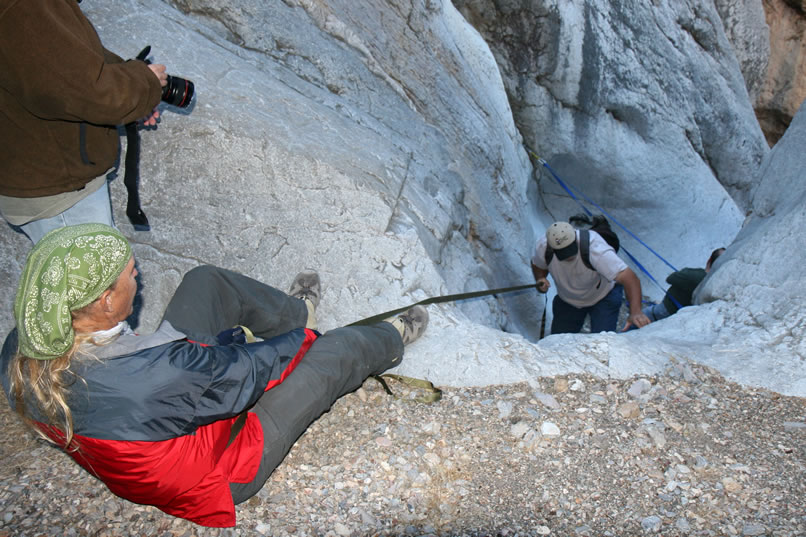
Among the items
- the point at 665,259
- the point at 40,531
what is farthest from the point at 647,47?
the point at 40,531

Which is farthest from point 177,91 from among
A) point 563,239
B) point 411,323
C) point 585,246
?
point 585,246

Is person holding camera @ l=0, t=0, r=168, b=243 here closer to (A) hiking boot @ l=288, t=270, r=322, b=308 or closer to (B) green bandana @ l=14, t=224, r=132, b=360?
(B) green bandana @ l=14, t=224, r=132, b=360

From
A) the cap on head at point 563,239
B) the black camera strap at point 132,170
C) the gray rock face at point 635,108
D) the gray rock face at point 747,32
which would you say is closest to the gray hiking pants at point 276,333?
the black camera strap at point 132,170

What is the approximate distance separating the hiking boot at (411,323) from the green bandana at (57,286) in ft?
5.23

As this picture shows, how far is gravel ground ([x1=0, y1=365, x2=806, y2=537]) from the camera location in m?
2.21

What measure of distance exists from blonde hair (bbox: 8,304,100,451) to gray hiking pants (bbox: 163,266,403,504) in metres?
0.38

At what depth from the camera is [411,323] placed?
3146mm

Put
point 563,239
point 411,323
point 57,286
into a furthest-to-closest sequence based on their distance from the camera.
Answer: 1. point 563,239
2. point 411,323
3. point 57,286

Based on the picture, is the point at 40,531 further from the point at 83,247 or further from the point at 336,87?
the point at 336,87

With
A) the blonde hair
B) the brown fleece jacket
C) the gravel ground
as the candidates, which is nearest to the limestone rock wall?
the gravel ground

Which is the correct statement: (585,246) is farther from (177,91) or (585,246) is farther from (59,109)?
(59,109)

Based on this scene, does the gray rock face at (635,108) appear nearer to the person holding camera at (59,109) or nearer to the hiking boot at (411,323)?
the hiking boot at (411,323)

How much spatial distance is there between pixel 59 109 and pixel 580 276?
393 cm

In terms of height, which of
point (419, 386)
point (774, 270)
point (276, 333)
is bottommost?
point (276, 333)
